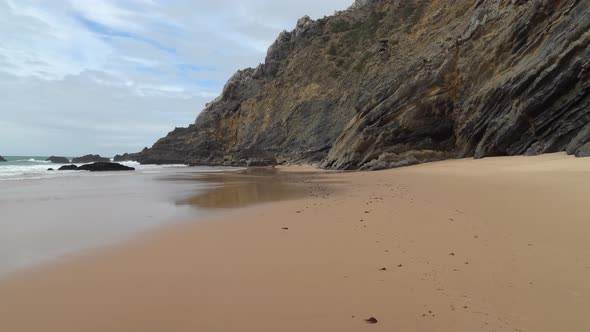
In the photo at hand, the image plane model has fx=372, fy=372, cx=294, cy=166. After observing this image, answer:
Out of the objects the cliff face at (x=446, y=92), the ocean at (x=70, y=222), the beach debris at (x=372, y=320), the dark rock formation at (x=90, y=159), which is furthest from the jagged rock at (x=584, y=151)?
the dark rock formation at (x=90, y=159)

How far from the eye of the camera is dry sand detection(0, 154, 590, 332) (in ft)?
10.2

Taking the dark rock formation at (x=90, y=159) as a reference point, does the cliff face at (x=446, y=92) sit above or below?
above

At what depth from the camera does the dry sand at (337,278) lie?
3.11 metres

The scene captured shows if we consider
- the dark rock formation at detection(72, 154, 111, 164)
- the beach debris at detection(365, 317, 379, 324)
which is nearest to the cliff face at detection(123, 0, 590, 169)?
the beach debris at detection(365, 317, 379, 324)

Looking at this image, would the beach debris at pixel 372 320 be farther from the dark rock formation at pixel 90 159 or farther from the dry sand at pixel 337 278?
the dark rock formation at pixel 90 159

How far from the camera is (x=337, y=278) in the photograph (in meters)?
4.05

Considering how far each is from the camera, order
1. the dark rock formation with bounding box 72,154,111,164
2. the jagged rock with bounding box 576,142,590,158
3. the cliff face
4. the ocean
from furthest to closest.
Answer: the dark rock formation with bounding box 72,154,111,164 → the cliff face → the jagged rock with bounding box 576,142,590,158 → the ocean

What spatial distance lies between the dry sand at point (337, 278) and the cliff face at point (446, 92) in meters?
11.4

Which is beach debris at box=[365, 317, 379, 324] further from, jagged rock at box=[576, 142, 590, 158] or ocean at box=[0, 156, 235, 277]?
jagged rock at box=[576, 142, 590, 158]

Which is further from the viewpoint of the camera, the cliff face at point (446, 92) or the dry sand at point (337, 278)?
the cliff face at point (446, 92)

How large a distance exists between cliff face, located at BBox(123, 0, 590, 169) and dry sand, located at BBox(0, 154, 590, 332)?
11439mm

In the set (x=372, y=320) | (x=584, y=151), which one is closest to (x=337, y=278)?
(x=372, y=320)

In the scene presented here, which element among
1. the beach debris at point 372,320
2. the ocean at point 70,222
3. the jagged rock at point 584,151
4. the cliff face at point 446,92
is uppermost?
the cliff face at point 446,92

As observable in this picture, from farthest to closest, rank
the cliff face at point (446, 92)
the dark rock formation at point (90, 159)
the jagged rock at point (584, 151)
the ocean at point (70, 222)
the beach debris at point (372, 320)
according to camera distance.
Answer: the dark rock formation at point (90, 159)
the cliff face at point (446, 92)
the jagged rock at point (584, 151)
the ocean at point (70, 222)
the beach debris at point (372, 320)
